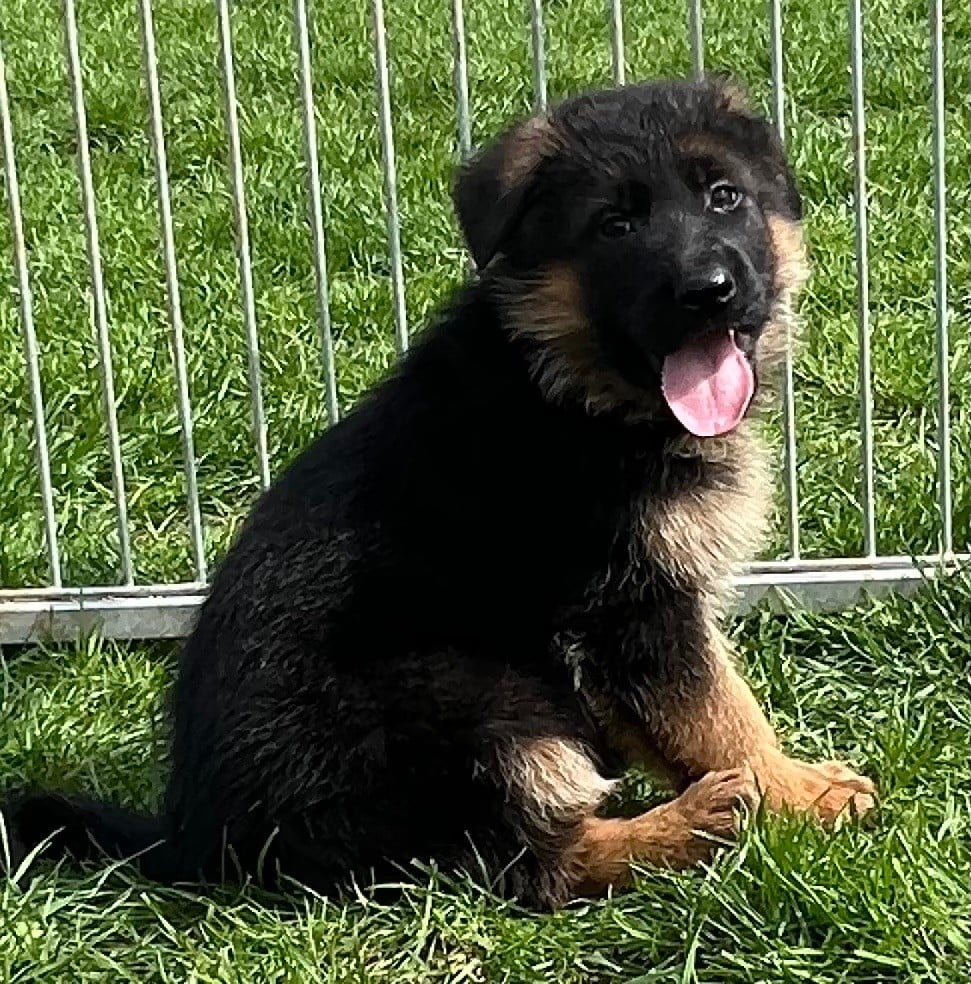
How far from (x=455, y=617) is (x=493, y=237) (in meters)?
0.76

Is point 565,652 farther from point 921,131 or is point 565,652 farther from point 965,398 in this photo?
point 921,131

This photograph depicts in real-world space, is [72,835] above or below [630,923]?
above

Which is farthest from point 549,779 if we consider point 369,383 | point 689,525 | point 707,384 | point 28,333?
point 369,383

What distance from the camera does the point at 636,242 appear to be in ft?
12.2

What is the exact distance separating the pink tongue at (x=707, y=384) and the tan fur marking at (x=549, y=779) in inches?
27.3

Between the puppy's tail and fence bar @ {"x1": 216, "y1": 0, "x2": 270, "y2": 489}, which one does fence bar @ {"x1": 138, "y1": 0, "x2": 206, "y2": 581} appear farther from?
the puppy's tail

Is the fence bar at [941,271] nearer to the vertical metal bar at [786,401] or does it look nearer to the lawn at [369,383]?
the lawn at [369,383]

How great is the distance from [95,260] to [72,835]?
162cm

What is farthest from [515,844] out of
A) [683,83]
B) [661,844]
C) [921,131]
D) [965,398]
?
[921,131]

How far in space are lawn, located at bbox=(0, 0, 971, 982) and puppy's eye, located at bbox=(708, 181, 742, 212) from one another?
123 centimetres

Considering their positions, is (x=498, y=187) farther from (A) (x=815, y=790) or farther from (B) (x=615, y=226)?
(A) (x=815, y=790)

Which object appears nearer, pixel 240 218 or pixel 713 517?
pixel 713 517

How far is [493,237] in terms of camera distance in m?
3.76

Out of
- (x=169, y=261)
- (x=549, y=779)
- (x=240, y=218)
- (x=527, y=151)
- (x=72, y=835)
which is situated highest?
(x=527, y=151)
